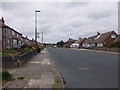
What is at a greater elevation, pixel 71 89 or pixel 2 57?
pixel 2 57

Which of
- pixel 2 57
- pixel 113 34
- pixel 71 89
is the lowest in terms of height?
pixel 71 89

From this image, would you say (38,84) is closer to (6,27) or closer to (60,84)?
(60,84)

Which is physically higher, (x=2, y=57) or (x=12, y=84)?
(x=2, y=57)

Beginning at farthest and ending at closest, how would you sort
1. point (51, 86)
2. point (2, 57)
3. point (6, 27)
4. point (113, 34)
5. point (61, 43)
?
point (61, 43) → point (113, 34) → point (6, 27) → point (2, 57) → point (51, 86)

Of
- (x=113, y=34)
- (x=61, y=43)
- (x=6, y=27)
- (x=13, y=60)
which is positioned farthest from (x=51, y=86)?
(x=61, y=43)

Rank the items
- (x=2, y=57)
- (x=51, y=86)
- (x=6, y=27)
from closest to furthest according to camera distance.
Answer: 1. (x=51, y=86)
2. (x=2, y=57)
3. (x=6, y=27)

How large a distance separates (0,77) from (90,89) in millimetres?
3782

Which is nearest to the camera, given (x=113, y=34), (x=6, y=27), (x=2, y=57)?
(x=2, y=57)

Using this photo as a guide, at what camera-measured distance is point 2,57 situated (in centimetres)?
1106

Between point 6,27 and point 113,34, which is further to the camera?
point 113,34

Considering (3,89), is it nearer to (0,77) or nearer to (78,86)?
(0,77)

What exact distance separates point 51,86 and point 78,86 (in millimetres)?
1034

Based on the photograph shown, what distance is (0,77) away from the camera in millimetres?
7215

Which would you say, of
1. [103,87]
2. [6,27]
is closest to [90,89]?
[103,87]
